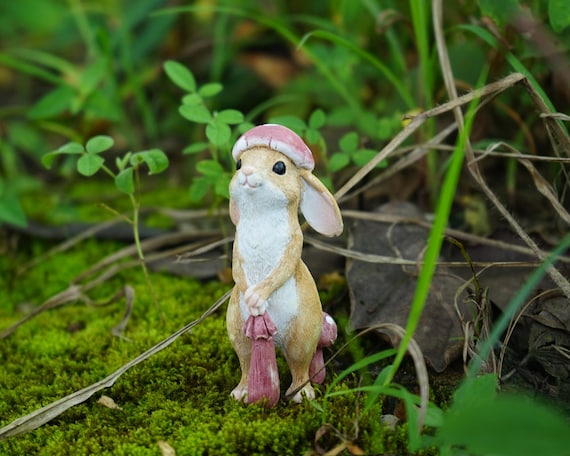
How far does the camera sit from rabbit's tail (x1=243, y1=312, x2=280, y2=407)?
1.75m

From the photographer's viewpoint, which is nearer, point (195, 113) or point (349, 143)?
point (195, 113)

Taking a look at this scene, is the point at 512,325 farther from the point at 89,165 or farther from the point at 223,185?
the point at 89,165

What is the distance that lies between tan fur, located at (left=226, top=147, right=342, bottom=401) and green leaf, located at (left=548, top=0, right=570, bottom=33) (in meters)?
0.94

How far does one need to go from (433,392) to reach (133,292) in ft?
3.36

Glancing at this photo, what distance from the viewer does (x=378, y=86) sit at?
3.69m

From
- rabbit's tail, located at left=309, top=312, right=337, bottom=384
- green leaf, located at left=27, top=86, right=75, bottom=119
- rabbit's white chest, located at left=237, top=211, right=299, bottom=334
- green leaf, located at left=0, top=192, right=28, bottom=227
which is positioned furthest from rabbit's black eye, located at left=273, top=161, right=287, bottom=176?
green leaf, located at left=27, top=86, right=75, bottom=119

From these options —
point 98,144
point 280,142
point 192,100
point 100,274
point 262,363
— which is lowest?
point 100,274

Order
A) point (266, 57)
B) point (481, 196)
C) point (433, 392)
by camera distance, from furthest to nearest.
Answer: point (266, 57) < point (481, 196) < point (433, 392)

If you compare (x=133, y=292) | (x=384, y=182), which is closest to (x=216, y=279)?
(x=133, y=292)

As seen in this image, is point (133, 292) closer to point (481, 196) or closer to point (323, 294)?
point (323, 294)

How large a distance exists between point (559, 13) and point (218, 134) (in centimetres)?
110

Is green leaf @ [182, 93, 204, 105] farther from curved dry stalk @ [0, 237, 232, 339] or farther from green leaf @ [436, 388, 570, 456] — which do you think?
green leaf @ [436, 388, 570, 456]

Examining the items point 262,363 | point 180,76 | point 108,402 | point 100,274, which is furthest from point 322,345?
point 100,274

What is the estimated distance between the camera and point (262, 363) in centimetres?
177
